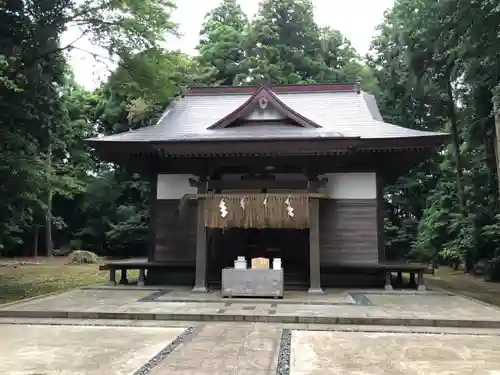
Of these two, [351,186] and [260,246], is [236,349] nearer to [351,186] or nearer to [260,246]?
[351,186]

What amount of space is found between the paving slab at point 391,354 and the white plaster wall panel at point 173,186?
672 cm

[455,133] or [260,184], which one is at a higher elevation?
[455,133]

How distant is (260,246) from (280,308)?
4.97 m

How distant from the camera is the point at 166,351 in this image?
218 inches

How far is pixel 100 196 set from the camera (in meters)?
29.0

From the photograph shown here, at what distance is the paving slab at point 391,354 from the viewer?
4801 millimetres

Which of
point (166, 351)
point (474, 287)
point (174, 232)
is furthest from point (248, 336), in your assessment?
point (474, 287)

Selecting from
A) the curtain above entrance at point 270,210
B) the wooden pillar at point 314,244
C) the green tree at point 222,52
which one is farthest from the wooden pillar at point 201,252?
the green tree at point 222,52

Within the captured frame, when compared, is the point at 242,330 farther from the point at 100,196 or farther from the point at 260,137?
the point at 100,196

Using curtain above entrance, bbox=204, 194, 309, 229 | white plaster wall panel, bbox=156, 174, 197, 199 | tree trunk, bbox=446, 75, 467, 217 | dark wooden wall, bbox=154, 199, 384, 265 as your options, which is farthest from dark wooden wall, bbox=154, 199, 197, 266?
A: tree trunk, bbox=446, 75, 467, 217

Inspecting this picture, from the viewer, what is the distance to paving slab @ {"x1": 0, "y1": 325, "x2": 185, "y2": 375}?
4848 mm

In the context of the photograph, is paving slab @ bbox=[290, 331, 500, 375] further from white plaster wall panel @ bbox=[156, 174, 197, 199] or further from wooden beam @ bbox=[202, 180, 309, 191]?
white plaster wall panel @ bbox=[156, 174, 197, 199]

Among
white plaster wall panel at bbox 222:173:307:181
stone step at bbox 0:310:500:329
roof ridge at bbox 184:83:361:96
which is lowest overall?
stone step at bbox 0:310:500:329

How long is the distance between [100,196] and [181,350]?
25.0 metres
